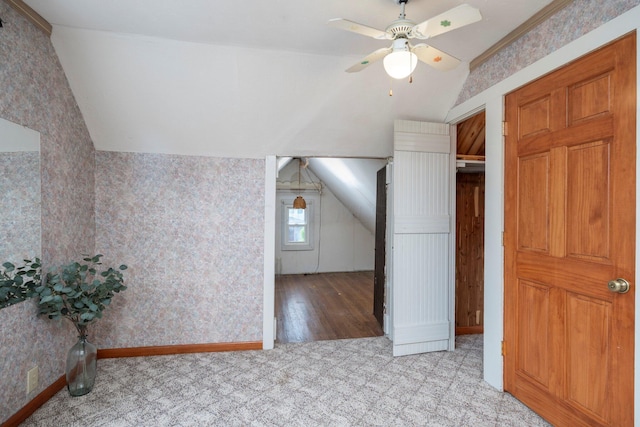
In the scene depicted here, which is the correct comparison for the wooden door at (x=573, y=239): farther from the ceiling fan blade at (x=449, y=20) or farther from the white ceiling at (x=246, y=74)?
the ceiling fan blade at (x=449, y=20)

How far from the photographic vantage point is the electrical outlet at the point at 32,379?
70.3 inches

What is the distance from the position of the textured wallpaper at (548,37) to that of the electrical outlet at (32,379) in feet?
11.2

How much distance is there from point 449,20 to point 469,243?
235cm

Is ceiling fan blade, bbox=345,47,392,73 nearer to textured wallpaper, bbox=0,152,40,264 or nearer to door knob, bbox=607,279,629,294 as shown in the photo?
door knob, bbox=607,279,629,294

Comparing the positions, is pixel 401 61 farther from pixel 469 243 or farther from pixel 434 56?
pixel 469 243

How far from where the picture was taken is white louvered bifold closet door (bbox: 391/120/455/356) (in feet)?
8.43

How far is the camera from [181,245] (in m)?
2.66

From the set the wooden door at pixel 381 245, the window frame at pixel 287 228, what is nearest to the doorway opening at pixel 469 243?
the wooden door at pixel 381 245

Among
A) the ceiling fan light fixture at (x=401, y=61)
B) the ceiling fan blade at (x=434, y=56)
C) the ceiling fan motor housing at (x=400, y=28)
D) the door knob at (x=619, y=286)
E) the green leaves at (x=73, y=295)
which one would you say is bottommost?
the green leaves at (x=73, y=295)

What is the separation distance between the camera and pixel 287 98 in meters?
2.39

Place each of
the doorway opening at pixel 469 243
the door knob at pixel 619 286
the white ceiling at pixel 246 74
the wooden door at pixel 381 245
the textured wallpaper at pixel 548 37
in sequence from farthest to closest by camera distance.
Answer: the wooden door at pixel 381 245, the doorway opening at pixel 469 243, the white ceiling at pixel 246 74, the textured wallpaper at pixel 548 37, the door knob at pixel 619 286

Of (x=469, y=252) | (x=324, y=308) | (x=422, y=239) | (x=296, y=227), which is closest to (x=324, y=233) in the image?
(x=296, y=227)

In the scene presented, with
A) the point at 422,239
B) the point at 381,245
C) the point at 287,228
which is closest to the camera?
the point at 422,239

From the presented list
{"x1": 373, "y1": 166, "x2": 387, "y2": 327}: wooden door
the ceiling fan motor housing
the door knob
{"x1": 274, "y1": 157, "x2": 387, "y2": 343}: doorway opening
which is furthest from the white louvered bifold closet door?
{"x1": 274, "y1": 157, "x2": 387, "y2": 343}: doorway opening
